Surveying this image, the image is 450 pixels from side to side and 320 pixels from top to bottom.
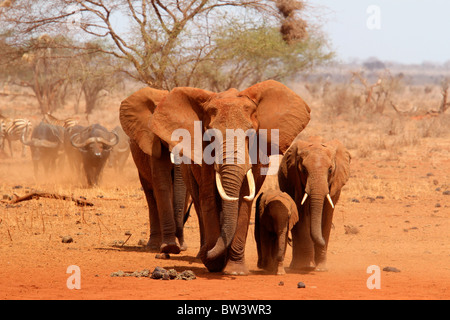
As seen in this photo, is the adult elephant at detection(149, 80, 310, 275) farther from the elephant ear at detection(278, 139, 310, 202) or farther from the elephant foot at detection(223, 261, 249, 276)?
the elephant ear at detection(278, 139, 310, 202)

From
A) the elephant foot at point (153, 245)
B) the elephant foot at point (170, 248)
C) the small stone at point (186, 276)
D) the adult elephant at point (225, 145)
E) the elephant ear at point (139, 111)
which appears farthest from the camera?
the elephant foot at point (153, 245)

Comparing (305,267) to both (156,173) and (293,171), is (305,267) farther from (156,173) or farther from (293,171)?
(156,173)

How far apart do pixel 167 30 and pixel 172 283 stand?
11750 mm

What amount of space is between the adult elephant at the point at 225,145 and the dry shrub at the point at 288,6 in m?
11.0

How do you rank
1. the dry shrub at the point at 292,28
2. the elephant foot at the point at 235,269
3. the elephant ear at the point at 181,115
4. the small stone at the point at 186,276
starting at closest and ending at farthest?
the small stone at the point at 186,276, the elephant foot at the point at 235,269, the elephant ear at the point at 181,115, the dry shrub at the point at 292,28

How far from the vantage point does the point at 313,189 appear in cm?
812

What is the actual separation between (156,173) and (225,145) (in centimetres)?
241

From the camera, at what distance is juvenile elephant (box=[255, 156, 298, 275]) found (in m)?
7.79

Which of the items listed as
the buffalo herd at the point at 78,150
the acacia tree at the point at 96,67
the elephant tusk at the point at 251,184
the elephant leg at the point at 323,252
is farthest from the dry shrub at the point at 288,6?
the elephant tusk at the point at 251,184

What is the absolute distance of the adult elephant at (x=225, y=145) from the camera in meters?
7.27

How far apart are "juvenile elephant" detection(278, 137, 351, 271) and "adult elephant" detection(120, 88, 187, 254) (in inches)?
60.7

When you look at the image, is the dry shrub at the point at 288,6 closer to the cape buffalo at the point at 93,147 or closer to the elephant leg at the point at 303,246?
the cape buffalo at the point at 93,147

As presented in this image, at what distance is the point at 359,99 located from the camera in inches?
1395
